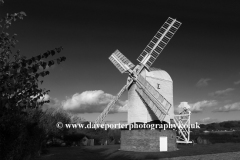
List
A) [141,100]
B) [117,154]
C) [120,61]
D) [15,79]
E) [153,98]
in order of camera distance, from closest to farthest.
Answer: [15,79], [117,154], [153,98], [141,100], [120,61]

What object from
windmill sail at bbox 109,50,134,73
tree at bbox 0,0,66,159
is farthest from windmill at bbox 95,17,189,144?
tree at bbox 0,0,66,159

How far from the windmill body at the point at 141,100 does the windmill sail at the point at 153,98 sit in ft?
2.16

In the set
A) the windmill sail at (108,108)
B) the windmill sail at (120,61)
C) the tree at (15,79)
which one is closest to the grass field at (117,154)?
the windmill sail at (108,108)

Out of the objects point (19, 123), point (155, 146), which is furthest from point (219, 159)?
point (19, 123)

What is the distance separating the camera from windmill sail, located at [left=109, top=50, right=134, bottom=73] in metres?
27.4

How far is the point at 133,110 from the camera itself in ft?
89.1

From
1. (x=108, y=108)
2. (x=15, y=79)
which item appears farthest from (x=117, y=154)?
(x=15, y=79)

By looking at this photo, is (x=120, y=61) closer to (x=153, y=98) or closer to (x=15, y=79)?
(x=153, y=98)

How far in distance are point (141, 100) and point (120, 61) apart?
16.7 feet

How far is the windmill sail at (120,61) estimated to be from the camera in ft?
89.9

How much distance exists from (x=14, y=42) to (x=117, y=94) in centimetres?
2131

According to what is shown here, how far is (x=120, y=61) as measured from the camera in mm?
27969

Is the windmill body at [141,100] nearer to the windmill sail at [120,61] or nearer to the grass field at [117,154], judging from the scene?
the windmill sail at [120,61]

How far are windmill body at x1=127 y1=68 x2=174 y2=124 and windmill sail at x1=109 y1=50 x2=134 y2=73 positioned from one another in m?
1.83
